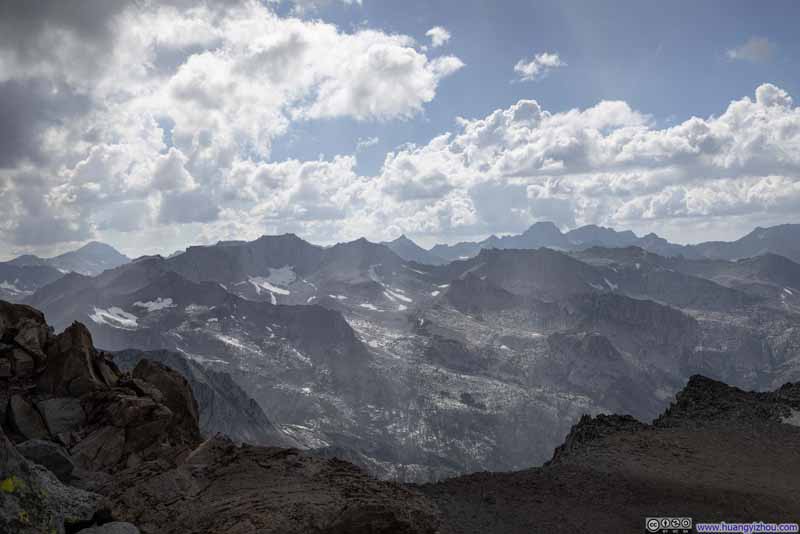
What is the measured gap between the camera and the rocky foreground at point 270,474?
17.5m

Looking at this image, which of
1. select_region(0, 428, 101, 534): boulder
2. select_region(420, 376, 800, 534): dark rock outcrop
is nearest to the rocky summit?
select_region(0, 428, 101, 534): boulder

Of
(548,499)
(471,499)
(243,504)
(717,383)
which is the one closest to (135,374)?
(243,504)

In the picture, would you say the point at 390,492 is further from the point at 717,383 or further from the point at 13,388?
the point at 717,383

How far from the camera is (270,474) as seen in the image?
72.3 feet

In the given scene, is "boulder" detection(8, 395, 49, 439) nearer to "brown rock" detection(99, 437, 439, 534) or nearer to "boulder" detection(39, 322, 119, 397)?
"boulder" detection(39, 322, 119, 397)

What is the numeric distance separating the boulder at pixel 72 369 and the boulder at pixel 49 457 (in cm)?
1038

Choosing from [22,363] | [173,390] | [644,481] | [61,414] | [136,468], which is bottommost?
[644,481]

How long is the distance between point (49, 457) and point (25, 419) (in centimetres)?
913

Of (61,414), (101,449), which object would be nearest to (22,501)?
(101,449)

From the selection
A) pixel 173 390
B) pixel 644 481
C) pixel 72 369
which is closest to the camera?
pixel 644 481

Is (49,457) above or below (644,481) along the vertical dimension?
above

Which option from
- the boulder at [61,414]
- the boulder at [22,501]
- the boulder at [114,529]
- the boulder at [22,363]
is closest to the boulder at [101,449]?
the boulder at [61,414]

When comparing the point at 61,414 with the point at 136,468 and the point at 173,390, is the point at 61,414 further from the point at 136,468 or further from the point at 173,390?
the point at 136,468

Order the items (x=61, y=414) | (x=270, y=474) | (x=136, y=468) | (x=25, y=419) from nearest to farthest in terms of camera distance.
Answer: (x=270, y=474)
(x=136, y=468)
(x=25, y=419)
(x=61, y=414)
